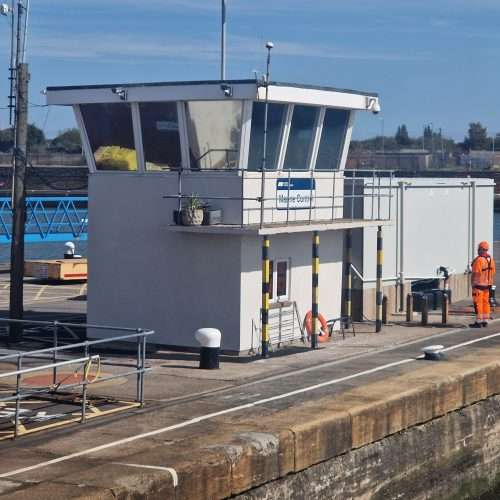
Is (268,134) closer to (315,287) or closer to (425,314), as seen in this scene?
(315,287)

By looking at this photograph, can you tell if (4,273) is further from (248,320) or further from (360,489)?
(360,489)

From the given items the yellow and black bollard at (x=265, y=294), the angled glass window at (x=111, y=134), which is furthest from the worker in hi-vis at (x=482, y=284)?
the angled glass window at (x=111, y=134)

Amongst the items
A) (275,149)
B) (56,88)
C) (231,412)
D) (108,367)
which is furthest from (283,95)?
A: (231,412)

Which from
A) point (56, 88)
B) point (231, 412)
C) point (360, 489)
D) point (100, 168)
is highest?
point (56, 88)

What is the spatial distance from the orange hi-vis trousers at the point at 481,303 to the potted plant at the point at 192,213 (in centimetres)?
617

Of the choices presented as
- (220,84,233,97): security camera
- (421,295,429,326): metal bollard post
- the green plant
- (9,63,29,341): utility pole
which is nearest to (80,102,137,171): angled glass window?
(9,63,29,341): utility pole

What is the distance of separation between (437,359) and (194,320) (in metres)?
3.87

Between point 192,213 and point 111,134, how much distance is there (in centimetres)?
232

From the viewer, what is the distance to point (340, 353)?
740 inches

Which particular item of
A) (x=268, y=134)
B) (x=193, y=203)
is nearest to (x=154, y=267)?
(x=193, y=203)

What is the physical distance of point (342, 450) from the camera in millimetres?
13344

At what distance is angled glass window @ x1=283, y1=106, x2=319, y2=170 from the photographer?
778 inches

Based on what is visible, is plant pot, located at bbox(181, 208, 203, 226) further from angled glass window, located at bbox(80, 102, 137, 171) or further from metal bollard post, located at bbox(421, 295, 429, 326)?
metal bollard post, located at bbox(421, 295, 429, 326)

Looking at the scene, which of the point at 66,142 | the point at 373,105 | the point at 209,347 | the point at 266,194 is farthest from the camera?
the point at 66,142
